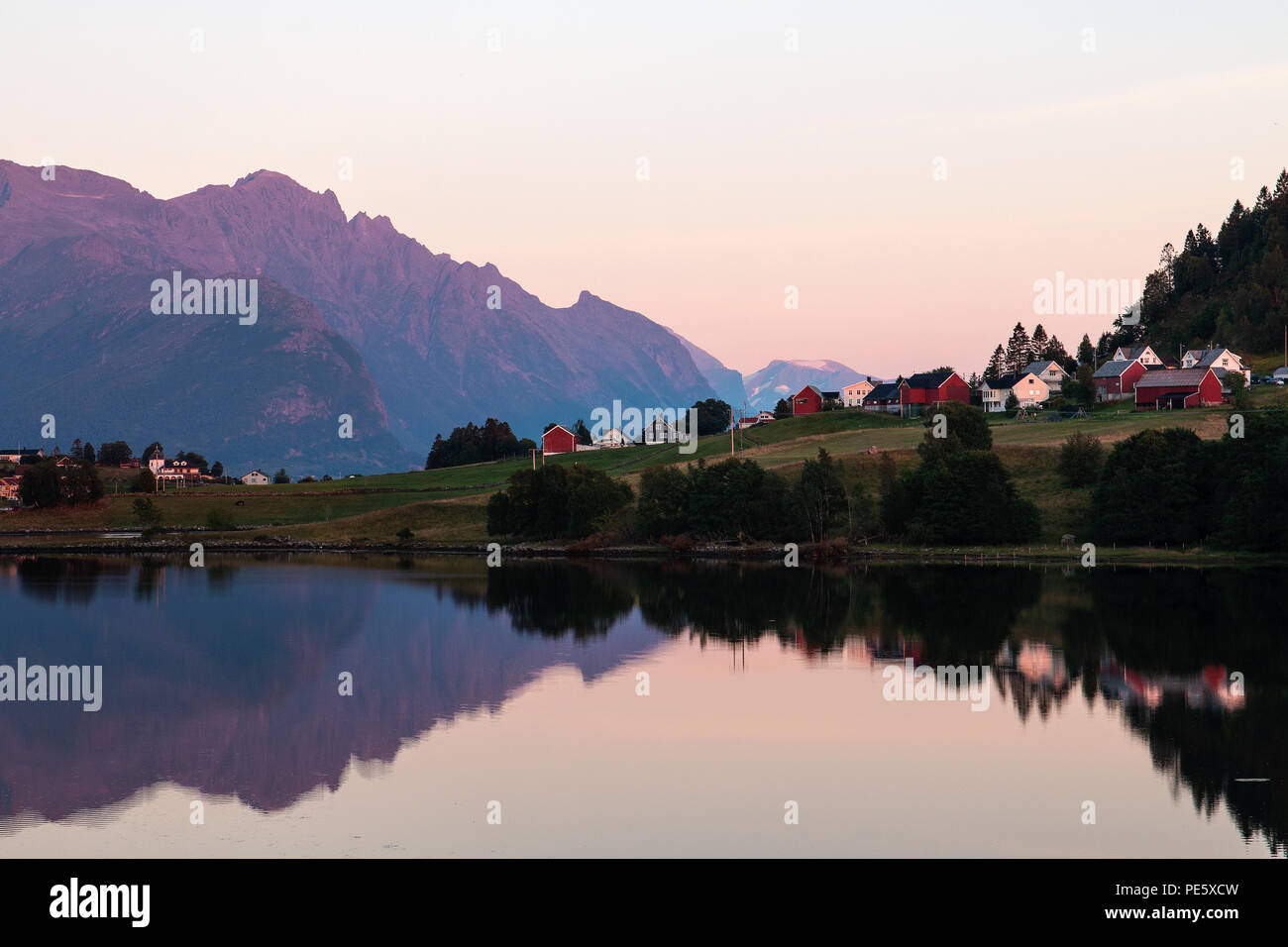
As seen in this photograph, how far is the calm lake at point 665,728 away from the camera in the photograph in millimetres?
22844

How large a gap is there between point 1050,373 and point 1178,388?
32.2m

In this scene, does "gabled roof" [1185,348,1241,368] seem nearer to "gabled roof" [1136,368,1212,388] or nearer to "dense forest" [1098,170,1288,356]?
Answer: "gabled roof" [1136,368,1212,388]

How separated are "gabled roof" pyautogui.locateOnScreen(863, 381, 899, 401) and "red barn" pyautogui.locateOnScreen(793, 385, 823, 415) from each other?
21.0 ft

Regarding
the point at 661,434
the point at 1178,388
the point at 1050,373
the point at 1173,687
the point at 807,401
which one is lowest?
the point at 1173,687

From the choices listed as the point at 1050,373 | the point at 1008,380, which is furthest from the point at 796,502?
the point at 1050,373

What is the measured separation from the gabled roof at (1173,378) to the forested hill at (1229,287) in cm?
2893

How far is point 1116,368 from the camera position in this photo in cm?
13738

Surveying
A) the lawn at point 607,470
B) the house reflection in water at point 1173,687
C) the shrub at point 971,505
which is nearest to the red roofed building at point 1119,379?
the lawn at point 607,470

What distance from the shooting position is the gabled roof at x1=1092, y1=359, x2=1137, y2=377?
5359 inches

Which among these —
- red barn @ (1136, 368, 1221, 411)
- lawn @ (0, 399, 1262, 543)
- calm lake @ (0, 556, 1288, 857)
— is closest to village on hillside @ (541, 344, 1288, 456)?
red barn @ (1136, 368, 1221, 411)

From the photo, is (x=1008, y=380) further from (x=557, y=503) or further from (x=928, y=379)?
(x=557, y=503)
